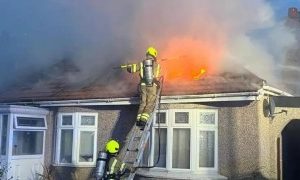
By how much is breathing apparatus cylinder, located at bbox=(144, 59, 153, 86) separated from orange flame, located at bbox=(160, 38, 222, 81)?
1.37 metres

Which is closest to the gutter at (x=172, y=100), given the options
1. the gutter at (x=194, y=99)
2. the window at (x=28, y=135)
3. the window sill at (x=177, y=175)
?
the gutter at (x=194, y=99)

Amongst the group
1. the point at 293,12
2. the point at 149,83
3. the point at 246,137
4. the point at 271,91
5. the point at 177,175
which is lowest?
the point at 177,175

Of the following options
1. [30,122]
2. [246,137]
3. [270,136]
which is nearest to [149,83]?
[246,137]

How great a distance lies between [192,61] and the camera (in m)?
11.1

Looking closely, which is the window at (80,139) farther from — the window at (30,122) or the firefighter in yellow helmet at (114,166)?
the firefighter in yellow helmet at (114,166)

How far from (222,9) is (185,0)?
1189 mm

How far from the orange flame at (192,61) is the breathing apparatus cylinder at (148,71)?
4.51 feet

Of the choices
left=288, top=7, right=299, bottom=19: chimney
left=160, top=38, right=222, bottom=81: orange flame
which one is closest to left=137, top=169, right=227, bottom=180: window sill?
left=160, top=38, right=222, bottom=81: orange flame

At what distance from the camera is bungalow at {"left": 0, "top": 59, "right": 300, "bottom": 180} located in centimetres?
990

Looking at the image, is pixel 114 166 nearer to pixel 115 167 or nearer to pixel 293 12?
pixel 115 167

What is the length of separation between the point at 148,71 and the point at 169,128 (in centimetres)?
163

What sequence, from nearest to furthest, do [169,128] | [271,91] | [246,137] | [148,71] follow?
[148,71] < [246,137] < [271,91] < [169,128]

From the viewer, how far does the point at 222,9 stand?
12.2 meters

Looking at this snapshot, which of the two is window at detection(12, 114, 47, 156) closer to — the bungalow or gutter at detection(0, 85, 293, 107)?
the bungalow
